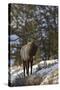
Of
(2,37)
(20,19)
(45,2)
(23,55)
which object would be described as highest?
(45,2)

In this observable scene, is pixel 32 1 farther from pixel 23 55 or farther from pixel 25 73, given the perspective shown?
pixel 25 73

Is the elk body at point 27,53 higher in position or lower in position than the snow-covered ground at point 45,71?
higher

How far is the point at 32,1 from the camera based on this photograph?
5.98 feet

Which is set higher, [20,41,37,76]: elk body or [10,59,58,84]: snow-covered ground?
[20,41,37,76]: elk body

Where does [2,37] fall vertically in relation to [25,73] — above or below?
above

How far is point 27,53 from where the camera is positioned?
5.93 feet

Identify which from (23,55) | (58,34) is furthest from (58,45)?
(23,55)

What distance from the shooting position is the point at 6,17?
1.78 metres

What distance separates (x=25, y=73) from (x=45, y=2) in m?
0.58

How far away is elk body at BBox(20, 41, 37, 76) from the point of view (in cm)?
180

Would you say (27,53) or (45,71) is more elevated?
(27,53)

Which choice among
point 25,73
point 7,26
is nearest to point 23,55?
point 25,73

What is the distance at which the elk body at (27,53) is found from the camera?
180 centimetres

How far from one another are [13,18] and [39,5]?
→ 230 mm
